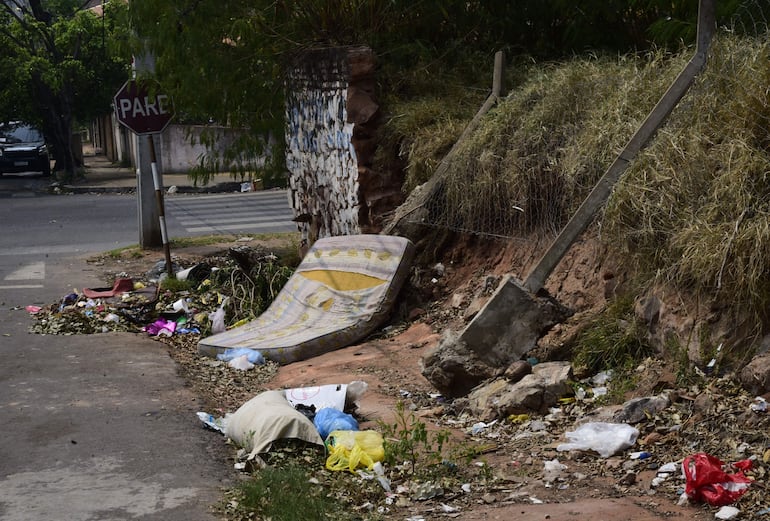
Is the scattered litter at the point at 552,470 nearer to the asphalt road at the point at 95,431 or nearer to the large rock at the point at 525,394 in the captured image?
the large rock at the point at 525,394

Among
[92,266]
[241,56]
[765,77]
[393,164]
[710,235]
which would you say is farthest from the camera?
[92,266]

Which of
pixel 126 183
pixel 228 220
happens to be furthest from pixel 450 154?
pixel 126 183

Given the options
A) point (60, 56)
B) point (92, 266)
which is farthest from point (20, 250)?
point (60, 56)

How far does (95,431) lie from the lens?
630cm

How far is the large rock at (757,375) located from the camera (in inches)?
202

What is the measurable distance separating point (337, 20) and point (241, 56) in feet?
4.44

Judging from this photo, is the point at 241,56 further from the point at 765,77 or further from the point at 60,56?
the point at 60,56

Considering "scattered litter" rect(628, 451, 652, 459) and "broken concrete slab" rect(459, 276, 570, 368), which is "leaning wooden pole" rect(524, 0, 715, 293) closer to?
"broken concrete slab" rect(459, 276, 570, 368)

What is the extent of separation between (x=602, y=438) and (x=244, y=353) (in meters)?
3.77

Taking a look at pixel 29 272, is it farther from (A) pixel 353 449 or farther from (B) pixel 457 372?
(A) pixel 353 449

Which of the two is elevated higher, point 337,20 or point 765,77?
point 337,20

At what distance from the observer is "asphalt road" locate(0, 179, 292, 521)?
5.05m

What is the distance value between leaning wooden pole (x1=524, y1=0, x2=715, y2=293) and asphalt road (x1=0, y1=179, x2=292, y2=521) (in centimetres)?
247

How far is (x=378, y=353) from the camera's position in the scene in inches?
318
